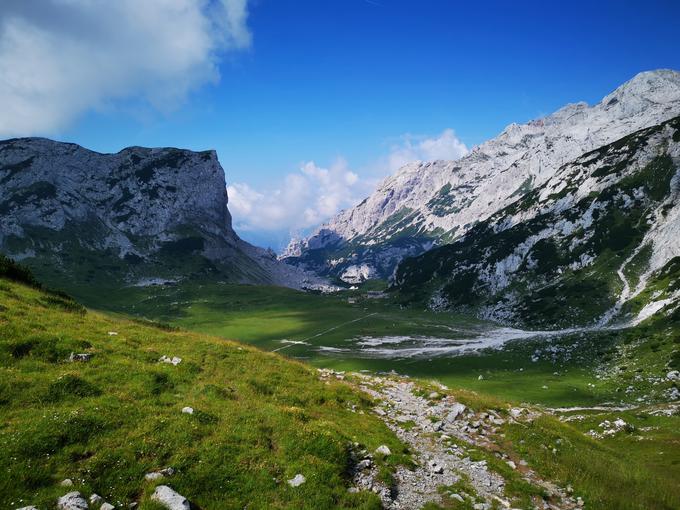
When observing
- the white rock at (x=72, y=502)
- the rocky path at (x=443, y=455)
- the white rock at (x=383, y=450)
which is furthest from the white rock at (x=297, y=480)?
the white rock at (x=72, y=502)

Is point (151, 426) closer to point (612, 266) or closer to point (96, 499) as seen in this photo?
point (96, 499)

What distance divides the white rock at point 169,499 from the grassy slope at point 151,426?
315mm

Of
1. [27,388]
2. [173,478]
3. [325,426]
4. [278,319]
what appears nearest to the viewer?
[173,478]

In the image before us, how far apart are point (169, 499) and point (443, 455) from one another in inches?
547

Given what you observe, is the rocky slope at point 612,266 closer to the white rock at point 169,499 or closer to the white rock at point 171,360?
the white rock at point 171,360

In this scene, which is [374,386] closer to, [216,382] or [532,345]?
[216,382]

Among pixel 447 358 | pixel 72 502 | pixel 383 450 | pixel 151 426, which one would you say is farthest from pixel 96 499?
pixel 447 358

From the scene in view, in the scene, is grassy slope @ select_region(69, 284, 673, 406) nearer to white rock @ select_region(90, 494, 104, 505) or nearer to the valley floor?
the valley floor

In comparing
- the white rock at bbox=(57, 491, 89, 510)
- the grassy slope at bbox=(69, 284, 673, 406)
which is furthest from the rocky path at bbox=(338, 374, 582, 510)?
the grassy slope at bbox=(69, 284, 673, 406)

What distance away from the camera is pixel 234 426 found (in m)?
18.3

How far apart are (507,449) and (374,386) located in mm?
12985

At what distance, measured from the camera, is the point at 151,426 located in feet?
54.0

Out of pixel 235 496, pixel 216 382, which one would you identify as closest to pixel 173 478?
pixel 235 496

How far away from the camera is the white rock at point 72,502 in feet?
38.3
